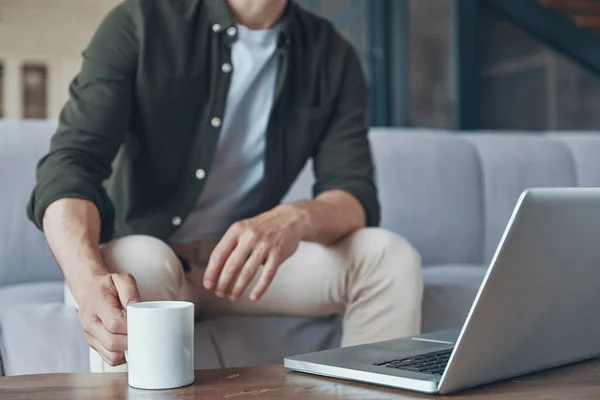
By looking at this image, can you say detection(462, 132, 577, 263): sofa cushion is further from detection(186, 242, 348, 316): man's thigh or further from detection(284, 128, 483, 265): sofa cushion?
detection(186, 242, 348, 316): man's thigh

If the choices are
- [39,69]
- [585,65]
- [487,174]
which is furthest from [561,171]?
[39,69]

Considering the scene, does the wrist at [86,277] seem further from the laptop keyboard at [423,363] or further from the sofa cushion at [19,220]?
the sofa cushion at [19,220]

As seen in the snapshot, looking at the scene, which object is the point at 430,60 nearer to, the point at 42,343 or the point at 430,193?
the point at 430,193

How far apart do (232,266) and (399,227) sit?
43.8 inches

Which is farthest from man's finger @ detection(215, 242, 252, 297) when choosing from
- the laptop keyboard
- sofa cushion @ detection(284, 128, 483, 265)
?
sofa cushion @ detection(284, 128, 483, 265)

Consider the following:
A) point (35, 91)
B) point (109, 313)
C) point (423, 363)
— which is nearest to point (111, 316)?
point (109, 313)

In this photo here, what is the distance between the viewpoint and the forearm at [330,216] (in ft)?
3.97

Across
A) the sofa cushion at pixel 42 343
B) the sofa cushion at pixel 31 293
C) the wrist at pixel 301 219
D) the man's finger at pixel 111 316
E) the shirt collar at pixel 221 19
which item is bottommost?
the sofa cushion at pixel 42 343

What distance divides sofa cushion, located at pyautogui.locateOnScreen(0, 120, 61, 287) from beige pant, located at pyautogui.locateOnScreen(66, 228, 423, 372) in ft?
1.35

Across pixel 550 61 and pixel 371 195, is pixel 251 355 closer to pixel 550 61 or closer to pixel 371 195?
pixel 371 195

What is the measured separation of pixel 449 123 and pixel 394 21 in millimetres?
579

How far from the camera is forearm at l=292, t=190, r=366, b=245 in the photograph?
1.21 metres

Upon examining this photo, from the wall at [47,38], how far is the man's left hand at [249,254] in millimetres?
7130

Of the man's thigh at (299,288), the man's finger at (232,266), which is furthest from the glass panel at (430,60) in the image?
the man's finger at (232,266)
